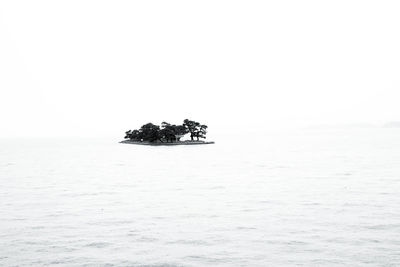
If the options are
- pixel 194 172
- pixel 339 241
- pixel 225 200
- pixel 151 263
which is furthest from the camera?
pixel 194 172

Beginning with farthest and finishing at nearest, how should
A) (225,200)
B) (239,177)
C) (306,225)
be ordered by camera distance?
(239,177) → (225,200) → (306,225)

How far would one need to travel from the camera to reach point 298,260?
2269 centimetres

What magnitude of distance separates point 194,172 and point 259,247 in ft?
166

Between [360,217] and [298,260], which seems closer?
[298,260]

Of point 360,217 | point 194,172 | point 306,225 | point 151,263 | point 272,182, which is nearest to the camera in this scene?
point 151,263

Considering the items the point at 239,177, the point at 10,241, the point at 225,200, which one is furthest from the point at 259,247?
the point at 239,177

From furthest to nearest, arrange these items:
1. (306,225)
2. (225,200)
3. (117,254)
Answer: (225,200) → (306,225) → (117,254)

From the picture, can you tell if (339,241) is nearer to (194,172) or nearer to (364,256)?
(364,256)

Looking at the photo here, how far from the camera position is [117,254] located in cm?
2412

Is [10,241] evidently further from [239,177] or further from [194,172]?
[194,172]

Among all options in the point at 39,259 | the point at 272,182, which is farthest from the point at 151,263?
the point at 272,182

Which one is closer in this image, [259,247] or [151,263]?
[151,263]

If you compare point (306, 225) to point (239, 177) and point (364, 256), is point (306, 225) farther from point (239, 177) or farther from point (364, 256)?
point (239, 177)

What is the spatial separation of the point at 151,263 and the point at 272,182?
37498 mm
